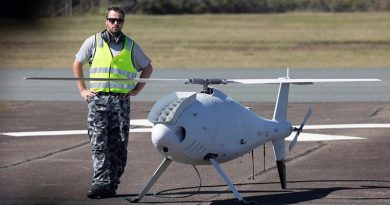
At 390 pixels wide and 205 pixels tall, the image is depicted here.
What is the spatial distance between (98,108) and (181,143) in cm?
109

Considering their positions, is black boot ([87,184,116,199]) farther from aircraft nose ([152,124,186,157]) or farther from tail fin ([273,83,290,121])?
tail fin ([273,83,290,121])

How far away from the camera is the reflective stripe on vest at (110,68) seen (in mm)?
7742

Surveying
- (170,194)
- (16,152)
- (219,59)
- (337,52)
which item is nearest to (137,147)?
(16,152)

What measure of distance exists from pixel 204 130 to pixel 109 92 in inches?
42.8

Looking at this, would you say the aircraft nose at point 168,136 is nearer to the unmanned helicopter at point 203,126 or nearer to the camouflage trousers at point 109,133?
the unmanned helicopter at point 203,126

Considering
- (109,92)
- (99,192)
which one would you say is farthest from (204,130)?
(99,192)

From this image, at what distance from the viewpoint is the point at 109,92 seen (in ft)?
25.5

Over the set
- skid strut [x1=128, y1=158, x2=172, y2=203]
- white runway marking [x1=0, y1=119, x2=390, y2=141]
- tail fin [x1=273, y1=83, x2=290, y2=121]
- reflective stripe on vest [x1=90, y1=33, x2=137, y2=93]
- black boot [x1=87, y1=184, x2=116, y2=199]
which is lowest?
white runway marking [x1=0, y1=119, x2=390, y2=141]

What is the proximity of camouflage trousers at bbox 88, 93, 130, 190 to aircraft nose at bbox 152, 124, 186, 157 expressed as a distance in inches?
30.7

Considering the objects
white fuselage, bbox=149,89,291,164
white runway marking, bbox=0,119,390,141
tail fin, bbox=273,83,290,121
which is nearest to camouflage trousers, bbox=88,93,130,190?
white fuselage, bbox=149,89,291,164

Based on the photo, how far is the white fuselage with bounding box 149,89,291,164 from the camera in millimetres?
7020

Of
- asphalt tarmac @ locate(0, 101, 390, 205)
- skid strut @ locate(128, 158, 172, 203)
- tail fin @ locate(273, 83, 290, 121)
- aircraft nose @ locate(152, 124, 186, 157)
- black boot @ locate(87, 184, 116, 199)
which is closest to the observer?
aircraft nose @ locate(152, 124, 186, 157)

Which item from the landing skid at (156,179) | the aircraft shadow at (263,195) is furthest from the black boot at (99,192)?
the aircraft shadow at (263,195)

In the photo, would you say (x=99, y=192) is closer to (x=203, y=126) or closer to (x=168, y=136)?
(x=168, y=136)
